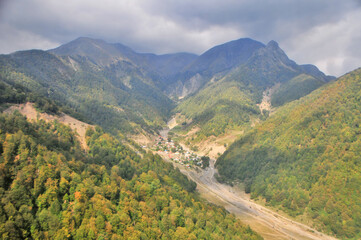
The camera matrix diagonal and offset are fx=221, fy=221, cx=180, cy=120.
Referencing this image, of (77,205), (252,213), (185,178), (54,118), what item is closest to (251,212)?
(252,213)

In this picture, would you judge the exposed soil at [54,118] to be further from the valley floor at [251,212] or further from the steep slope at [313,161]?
the steep slope at [313,161]

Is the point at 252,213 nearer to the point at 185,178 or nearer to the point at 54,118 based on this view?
the point at 185,178

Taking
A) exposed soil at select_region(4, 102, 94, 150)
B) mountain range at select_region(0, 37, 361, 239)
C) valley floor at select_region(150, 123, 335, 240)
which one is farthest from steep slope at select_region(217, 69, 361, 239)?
exposed soil at select_region(4, 102, 94, 150)

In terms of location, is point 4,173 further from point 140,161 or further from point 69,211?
Result: point 140,161

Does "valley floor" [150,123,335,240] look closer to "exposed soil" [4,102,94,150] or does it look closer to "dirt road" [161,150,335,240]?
"dirt road" [161,150,335,240]

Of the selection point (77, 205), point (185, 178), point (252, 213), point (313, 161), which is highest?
point (313, 161)

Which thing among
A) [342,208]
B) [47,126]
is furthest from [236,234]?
[47,126]
